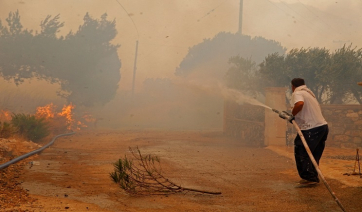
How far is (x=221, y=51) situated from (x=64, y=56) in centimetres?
2623

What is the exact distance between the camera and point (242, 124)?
21469 mm

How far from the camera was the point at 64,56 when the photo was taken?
134 feet

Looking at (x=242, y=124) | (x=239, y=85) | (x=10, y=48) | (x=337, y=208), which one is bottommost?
(x=337, y=208)

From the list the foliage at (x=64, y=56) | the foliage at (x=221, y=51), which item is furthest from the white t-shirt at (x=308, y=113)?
the foliage at (x=221, y=51)

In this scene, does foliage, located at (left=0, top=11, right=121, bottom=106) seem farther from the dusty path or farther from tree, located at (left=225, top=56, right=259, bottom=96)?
the dusty path

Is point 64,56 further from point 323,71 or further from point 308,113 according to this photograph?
point 308,113

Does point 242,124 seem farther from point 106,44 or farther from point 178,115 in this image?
point 178,115

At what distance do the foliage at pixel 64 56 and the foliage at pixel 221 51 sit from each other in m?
17.5

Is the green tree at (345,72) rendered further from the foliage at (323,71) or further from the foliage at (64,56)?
the foliage at (64,56)

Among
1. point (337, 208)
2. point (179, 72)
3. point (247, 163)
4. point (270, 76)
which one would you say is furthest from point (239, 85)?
point (179, 72)

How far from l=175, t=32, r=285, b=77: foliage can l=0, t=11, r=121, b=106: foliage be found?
1753 cm

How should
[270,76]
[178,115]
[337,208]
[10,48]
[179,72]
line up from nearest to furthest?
[337,208] → [270,76] → [10,48] → [178,115] → [179,72]

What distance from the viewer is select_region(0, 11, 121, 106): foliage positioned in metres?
39.7

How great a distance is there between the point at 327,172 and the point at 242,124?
42.1 ft
